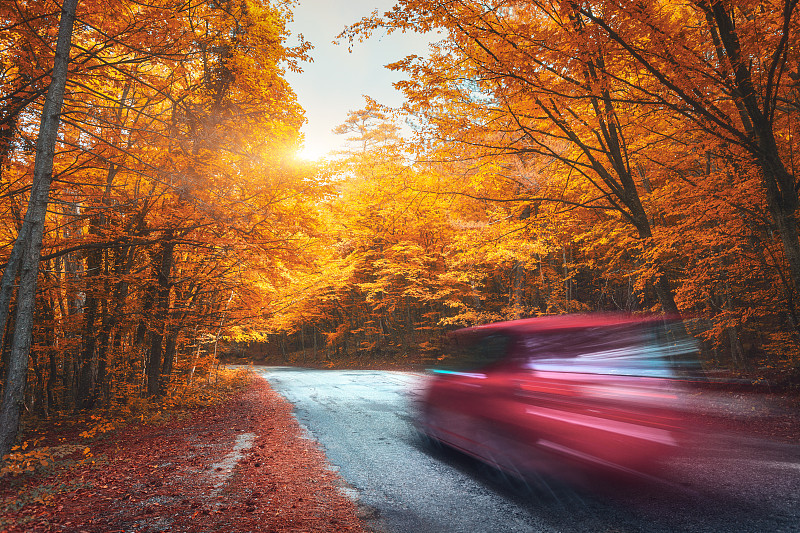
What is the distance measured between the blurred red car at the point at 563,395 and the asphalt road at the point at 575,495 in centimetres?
28

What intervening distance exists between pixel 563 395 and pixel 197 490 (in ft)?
14.2

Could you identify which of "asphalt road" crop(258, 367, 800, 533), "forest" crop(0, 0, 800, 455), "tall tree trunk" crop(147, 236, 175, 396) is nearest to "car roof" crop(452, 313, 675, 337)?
"asphalt road" crop(258, 367, 800, 533)

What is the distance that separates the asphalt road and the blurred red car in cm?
28

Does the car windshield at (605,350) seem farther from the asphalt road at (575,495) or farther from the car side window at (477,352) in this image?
the asphalt road at (575,495)

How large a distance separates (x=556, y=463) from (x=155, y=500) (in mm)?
4452

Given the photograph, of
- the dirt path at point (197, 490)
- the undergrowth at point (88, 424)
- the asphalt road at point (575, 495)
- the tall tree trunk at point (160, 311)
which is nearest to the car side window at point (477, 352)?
the asphalt road at point (575, 495)

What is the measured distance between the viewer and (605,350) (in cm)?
424

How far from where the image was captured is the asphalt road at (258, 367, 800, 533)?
310cm

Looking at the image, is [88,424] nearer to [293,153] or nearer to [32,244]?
[32,244]

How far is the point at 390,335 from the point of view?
24766mm

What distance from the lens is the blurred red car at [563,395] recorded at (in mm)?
3727

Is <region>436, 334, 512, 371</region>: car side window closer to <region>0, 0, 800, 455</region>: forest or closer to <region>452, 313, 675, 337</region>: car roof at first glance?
<region>452, 313, 675, 337</region>: car roof

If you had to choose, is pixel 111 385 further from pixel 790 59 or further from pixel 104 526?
pixel 790 59

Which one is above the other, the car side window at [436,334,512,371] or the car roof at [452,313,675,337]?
the car roof at [452,313,675,337]
